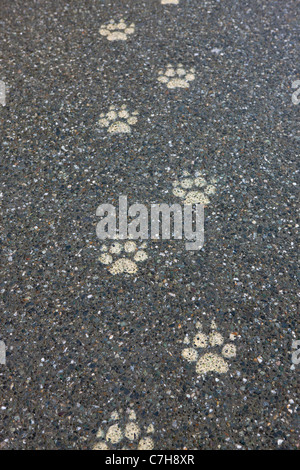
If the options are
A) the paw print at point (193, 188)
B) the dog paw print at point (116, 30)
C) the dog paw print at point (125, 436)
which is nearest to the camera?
the dog paw print at point (125, 436)

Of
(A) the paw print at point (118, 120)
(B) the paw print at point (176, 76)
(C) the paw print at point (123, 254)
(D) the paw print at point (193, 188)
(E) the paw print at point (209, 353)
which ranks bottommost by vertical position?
(E) the paw print at point (209, 353)

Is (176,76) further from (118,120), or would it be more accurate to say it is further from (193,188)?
(193,188)

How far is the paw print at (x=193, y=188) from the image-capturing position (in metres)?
1.47

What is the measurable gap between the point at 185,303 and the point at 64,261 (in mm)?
406

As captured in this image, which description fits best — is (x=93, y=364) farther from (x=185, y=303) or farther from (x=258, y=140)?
(x=258, y=140)

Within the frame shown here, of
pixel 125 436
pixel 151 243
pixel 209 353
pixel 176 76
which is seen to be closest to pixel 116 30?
pixel 176 76

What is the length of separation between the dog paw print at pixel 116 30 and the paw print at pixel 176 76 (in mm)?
305

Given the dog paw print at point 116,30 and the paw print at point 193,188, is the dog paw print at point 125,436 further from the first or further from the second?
the dog paw print at point 116,30

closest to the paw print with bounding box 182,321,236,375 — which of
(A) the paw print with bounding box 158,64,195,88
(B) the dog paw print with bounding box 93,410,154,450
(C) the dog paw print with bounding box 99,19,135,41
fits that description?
(B) the dog paw print with bounding box 93,410,154,450

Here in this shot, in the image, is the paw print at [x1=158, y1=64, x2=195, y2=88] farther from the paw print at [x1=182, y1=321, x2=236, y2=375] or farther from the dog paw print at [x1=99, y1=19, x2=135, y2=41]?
the paw print at [x1=182, y1=321, x2=236, y2=375]

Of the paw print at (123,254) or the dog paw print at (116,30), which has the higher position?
the dog paw print at (116,30)

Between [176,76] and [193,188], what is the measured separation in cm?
62

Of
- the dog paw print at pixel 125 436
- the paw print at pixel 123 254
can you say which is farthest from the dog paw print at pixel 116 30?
the dog paw print at pixel 125 436
